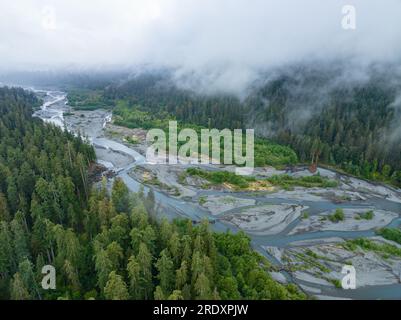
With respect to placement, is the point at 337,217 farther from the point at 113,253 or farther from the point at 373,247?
the point at 113,253

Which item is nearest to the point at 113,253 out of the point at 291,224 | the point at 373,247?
the point at 291,224

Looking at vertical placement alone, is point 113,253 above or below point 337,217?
above

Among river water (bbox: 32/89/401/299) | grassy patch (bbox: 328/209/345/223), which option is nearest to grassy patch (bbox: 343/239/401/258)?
river water (bbox: 32/89/401/299)

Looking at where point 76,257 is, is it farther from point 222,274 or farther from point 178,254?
point 222,274

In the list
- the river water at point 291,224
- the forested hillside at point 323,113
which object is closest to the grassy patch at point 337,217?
the river water at point 291,224
